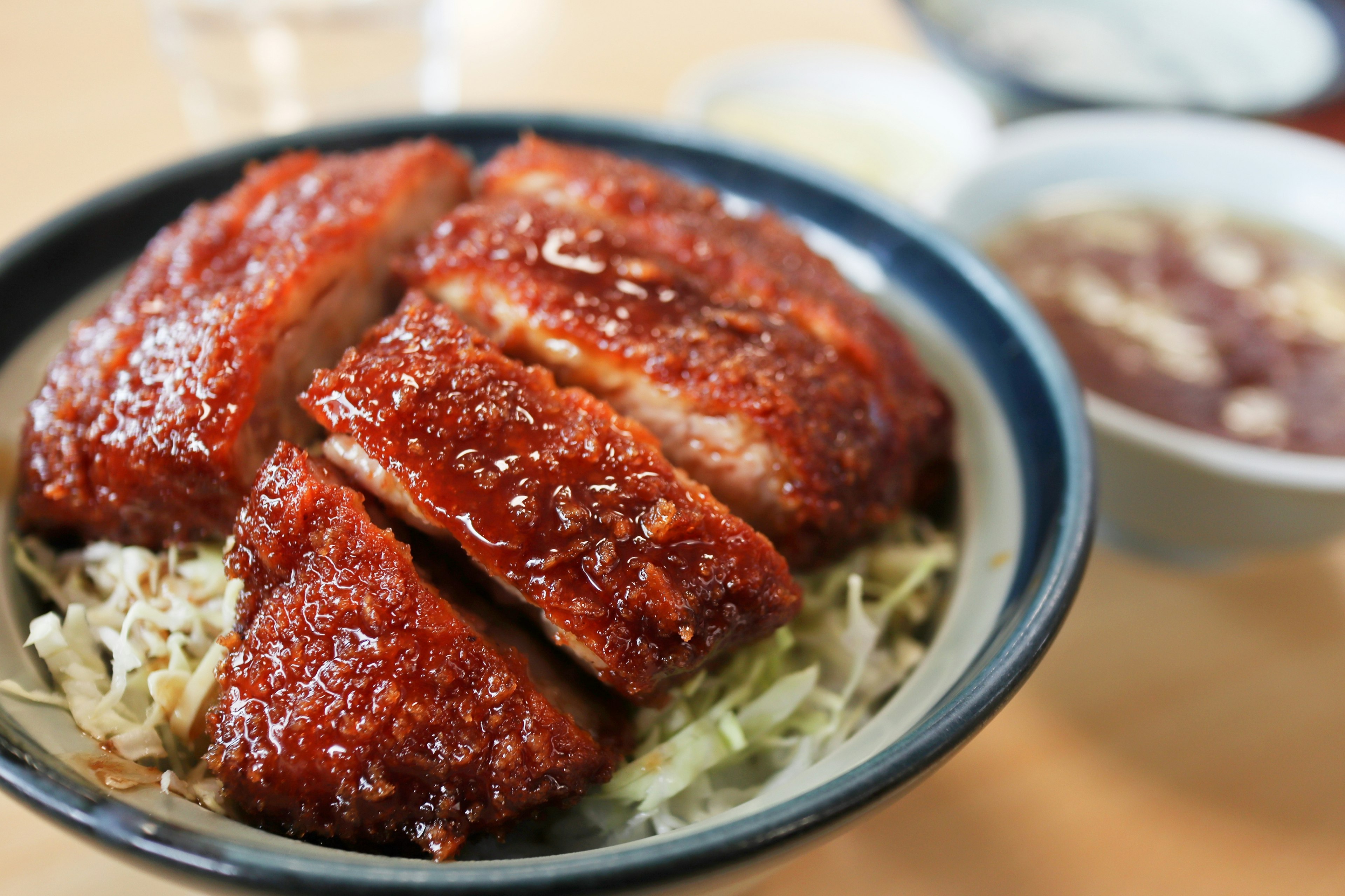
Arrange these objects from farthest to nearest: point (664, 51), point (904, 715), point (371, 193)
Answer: point (664, 51) < point (371, 193) < point (904, 715)

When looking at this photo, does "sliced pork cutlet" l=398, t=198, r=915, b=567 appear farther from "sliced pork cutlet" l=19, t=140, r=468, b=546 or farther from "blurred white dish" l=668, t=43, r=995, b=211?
"blurred white dish" l=668, t=43, r=995, b=211

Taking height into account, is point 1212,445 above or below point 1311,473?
above

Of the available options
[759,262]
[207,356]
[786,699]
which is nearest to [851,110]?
[759,262]

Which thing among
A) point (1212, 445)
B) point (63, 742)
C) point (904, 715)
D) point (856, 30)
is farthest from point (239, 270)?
point (856, 30)

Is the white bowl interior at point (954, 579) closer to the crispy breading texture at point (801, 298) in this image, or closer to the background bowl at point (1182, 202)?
the crispy breading texture at point (801, 298)

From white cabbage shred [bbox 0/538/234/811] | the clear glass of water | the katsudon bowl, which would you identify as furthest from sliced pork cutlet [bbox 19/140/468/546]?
the clear glass of water

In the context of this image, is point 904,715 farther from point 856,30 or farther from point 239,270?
point 856,30
